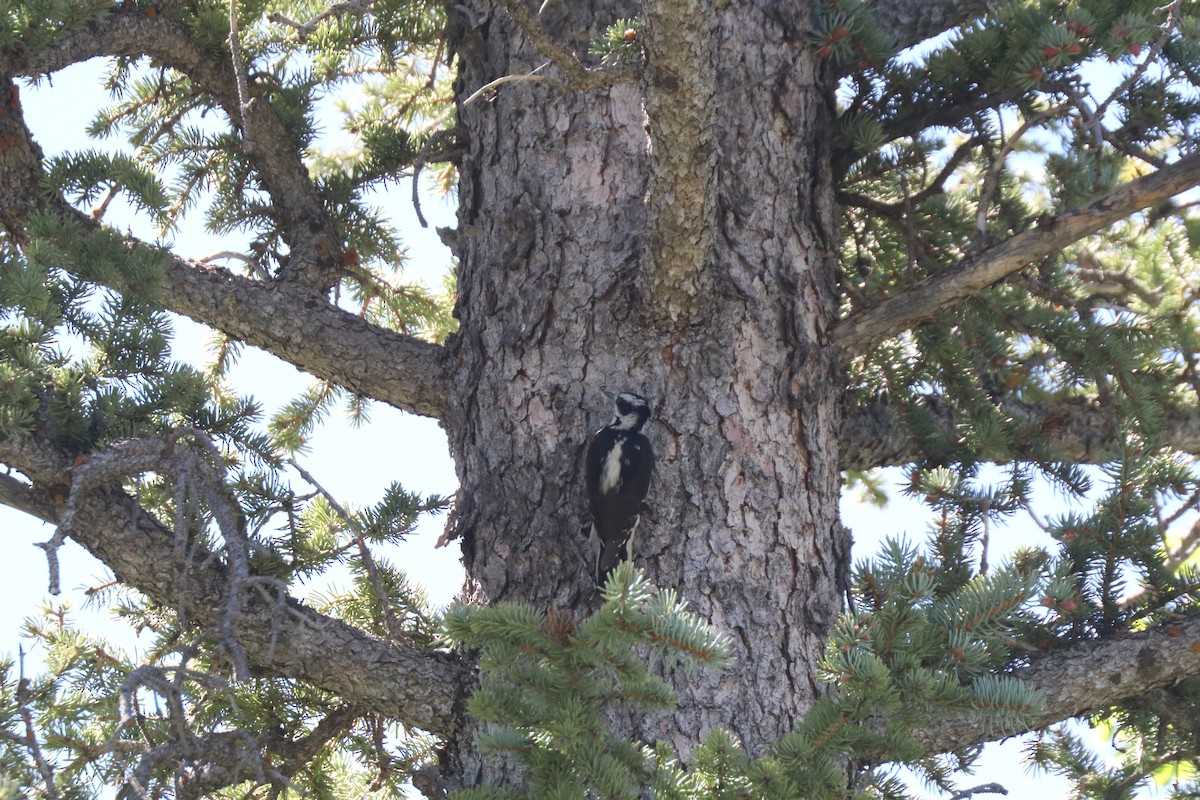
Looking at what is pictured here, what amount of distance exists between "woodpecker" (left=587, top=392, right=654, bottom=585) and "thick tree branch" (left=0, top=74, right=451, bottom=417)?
682 millimetres

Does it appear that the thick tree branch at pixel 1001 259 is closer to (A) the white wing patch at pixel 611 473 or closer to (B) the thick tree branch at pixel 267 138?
(A) the white wing patch at pixel 611 473

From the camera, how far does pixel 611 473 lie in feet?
10.2

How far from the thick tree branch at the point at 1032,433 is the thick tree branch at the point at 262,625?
145cm

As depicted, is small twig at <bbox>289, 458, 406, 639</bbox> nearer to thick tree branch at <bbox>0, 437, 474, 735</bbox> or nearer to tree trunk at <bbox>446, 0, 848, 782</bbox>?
thick tree branch at <bbox>0, 437, 474, 735</bbox>

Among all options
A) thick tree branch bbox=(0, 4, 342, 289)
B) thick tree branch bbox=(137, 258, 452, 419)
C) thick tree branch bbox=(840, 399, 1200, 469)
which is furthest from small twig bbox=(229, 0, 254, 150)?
thick tree branch bbox=(840, 399, 1200, 469)

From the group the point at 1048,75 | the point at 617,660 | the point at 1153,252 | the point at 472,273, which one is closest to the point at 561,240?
the point at 472,273

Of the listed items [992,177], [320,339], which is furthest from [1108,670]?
[320,339]

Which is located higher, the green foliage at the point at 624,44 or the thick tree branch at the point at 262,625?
the green foliage at the point at 624,44

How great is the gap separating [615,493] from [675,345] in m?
0.47

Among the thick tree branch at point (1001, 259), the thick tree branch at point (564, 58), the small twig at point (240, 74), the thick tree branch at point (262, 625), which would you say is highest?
the small twig at point (240, 74)

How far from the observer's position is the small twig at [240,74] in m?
3.20

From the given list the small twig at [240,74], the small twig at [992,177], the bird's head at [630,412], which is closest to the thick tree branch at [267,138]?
the small twig at [240,74]

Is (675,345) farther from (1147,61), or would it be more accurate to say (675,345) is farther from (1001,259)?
(1147,61)

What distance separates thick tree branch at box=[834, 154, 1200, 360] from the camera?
3.18 metres
